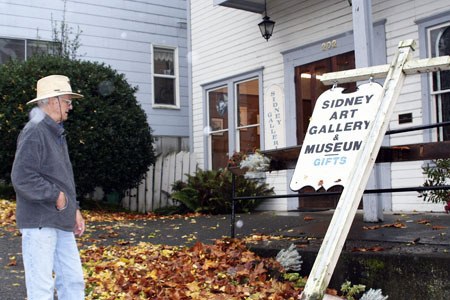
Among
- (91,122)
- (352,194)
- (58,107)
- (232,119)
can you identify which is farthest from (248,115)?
(352,194)

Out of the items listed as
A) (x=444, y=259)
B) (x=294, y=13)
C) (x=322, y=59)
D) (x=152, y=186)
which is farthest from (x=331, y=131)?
(x=152, y=186)

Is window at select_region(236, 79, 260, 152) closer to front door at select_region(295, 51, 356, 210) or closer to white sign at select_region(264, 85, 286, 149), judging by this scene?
white sign at select_region(264, 85, 286, 149)

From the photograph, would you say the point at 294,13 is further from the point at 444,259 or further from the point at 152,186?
the point at 444,259

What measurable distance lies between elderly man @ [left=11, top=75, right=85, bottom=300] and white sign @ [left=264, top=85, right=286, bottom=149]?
271 inches

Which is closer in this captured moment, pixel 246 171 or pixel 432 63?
pixel 432 63

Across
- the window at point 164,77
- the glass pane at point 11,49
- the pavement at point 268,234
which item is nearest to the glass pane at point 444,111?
the pavement at point 268,234

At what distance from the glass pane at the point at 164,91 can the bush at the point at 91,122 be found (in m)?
4.15

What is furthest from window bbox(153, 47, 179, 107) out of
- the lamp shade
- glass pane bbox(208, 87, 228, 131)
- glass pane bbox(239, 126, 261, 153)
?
the lamp shade

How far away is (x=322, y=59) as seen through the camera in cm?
964

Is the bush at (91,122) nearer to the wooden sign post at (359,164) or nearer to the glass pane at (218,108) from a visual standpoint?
the glass pane at (218,108)

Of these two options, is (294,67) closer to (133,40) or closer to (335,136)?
(335,136)

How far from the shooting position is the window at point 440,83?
7797 millimetres

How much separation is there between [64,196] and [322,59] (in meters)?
6.85

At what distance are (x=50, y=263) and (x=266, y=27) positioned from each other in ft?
25.1
